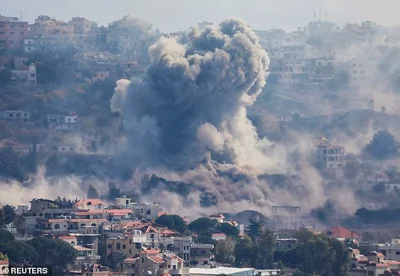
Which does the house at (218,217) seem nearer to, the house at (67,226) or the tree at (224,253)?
the house at (67,226)

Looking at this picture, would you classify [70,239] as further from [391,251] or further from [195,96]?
[195,96]

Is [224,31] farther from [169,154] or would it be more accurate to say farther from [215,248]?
[215,248]

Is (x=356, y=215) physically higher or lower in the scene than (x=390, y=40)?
lower

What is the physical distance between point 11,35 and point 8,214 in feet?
137

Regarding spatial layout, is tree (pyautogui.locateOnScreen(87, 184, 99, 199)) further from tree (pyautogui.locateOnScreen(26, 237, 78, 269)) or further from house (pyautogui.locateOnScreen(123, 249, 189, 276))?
house (pyautogui.locateOnScreen(123, 249, 189, 276))

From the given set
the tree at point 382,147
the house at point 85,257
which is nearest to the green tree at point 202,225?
the house at point 85,257

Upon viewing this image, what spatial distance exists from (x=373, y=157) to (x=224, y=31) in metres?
10.8

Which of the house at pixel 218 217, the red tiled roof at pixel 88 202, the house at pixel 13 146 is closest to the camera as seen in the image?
the red tiled roof at pixel 88 202

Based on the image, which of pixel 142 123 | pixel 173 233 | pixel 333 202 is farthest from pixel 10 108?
pixel 173 233

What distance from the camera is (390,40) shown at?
126000 mm

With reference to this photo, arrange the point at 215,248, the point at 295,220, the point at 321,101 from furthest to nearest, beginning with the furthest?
the point at 321,101, the point at 295,220, the point at 215,248

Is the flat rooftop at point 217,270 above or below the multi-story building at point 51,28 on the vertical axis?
below

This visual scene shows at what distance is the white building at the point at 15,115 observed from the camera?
345 feet

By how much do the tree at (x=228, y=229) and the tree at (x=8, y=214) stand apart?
287 inches
